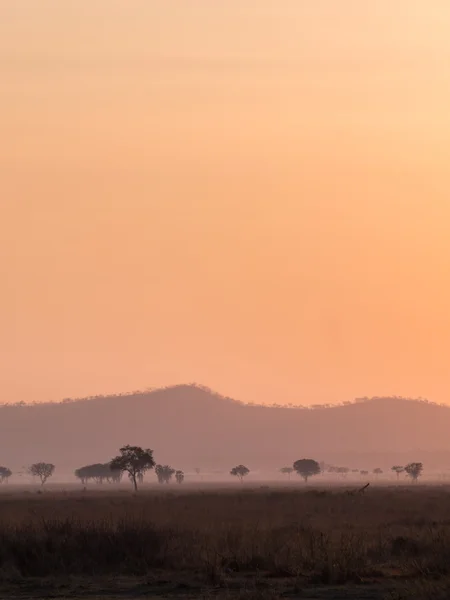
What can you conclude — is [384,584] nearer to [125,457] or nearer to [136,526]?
[136,526]

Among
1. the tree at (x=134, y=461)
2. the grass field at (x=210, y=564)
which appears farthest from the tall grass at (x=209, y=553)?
the tree at (x=134, y=461)

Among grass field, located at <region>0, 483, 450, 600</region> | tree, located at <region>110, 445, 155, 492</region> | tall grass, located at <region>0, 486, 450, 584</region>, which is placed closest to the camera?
grass field, located at <region>0, 483, 450, 600</region>

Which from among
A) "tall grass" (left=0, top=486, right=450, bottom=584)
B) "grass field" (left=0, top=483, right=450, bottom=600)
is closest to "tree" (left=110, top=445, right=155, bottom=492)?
"grass field" (left=0, top=483, right=450, bottom=600)

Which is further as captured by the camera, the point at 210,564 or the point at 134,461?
the point at 134,461

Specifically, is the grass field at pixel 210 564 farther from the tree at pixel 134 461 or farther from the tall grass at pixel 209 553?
the tree at pixel 134 461

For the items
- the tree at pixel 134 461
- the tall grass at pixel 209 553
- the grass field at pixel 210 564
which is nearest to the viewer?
the grass field at pixel 210 564

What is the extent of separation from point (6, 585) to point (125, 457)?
110272 millimetres

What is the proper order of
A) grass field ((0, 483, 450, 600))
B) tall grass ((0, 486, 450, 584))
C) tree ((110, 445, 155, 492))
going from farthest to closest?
1. tree ((110, 445, 155, 492))
2. tall grass ((0, 486, 450, 584))
3. grass field ((0, 483, 450, 600))

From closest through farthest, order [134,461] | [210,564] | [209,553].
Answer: [210,564] < [209,553] < [134,461]

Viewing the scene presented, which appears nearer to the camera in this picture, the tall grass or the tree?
the tall grass

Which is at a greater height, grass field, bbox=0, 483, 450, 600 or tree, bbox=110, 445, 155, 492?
tree, bbox=110, 445, 155, 492

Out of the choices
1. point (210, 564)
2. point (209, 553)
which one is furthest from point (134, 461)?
point (210, 564)

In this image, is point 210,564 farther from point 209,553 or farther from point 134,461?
point 134,461

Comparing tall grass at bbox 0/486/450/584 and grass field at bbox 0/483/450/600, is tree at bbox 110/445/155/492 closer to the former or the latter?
grass field at bbox 0/483/450/600
